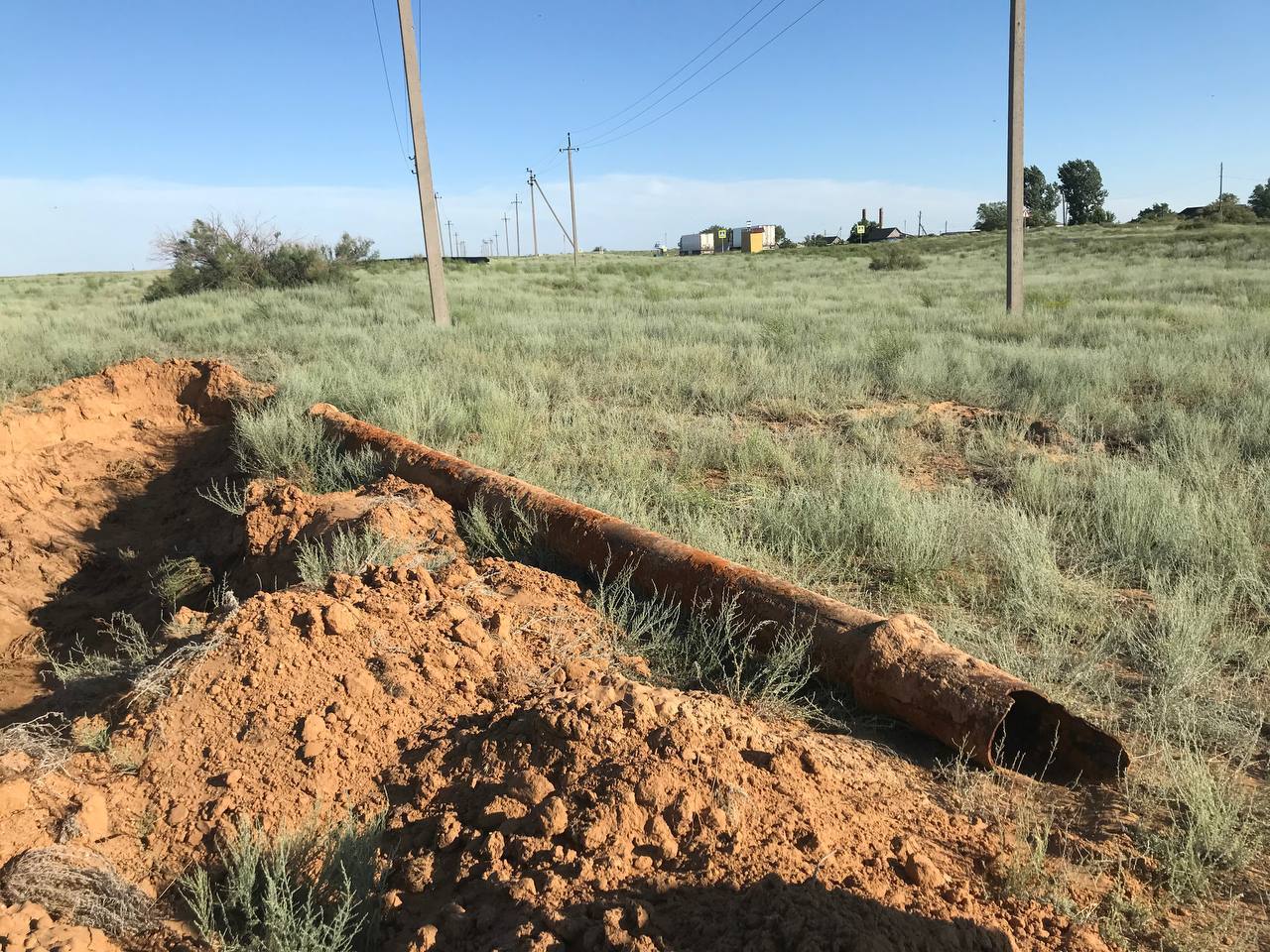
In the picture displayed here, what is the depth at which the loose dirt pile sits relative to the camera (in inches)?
80.6

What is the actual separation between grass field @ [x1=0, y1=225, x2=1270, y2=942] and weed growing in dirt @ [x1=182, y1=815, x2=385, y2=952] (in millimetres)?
2322

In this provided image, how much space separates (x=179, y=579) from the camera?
561 centimetres

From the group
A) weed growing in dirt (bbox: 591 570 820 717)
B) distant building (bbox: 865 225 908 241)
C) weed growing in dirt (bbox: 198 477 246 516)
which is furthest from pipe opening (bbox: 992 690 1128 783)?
distant building (bbox: 865 225 908 241)

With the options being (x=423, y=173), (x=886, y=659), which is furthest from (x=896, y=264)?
(x=886, y=659)

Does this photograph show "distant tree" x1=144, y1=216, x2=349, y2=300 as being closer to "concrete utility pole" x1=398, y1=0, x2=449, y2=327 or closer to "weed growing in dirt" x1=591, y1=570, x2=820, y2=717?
"concrete utility pole" x1=398, y1=0, x2=449, y2=327

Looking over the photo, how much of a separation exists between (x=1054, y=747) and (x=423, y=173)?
49.5 ft

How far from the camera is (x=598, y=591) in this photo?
4402 mm

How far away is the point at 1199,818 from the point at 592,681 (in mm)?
2110

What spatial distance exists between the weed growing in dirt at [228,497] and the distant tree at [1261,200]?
68034 millimetres

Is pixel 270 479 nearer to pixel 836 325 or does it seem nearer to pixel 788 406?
pixel 788 406

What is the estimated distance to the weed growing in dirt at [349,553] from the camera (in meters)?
4.44

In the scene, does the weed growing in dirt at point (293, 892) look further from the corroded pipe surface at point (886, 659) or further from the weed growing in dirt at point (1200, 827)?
the weed growing in dirt at point (1200, 827)

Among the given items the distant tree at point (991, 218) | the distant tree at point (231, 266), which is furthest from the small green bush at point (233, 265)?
the distant tree at point (991, 218)

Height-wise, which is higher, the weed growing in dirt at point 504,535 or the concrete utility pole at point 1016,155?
the concrete utility pole at point 1016,155
